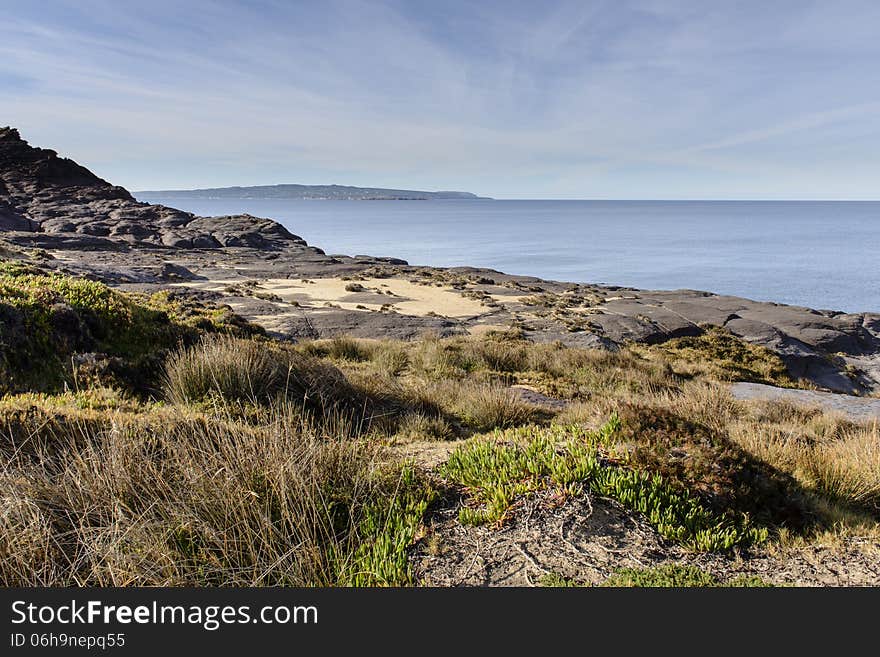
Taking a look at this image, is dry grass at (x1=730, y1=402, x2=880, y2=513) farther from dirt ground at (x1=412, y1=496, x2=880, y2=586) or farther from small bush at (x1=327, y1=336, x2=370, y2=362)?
small bush at (x1=327, y1=336, x2=370, y2=362)

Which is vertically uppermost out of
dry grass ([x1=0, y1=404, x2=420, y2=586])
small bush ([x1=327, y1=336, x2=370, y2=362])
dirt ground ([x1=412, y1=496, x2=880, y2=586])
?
dry grass ([x1=0, y1=404, x2=420, y2=586])

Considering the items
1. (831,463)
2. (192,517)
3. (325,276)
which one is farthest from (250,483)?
(325,276)

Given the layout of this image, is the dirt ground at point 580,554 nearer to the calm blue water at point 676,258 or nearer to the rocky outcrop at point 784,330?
the rocky outcrop at point 784,330

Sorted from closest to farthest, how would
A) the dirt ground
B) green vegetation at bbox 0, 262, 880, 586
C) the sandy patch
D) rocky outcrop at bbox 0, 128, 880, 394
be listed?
green vegetation at bbox 0, 262, 880, 586 → the dirt ground → rocky outcrop at bbox 0, 128, 880, 394 → the sandy patch

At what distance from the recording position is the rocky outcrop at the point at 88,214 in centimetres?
6288

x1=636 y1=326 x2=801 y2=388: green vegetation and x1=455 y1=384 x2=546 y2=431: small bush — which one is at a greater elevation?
x1=455 y1=384 x2=546 y2=431: small bush

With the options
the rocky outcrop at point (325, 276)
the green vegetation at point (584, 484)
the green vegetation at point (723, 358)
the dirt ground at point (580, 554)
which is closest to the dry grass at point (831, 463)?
the dirt ground at point (580, 554)

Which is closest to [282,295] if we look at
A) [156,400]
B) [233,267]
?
[233,267]

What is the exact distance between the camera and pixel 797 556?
13.6 feet

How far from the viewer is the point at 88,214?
232 ft

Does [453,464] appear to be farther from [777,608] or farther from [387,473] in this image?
[777,608]

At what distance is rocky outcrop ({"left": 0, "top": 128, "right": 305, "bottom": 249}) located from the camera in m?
62.9

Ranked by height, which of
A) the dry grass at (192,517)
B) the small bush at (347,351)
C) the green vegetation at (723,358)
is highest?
the dry grass at (192,517)

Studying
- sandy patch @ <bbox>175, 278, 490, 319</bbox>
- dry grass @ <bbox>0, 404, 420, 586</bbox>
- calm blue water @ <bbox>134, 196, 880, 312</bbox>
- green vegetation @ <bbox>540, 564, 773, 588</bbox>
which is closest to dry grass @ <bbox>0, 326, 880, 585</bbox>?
dry grass @ <bbox>0, 404, 420, 586</bbox>
